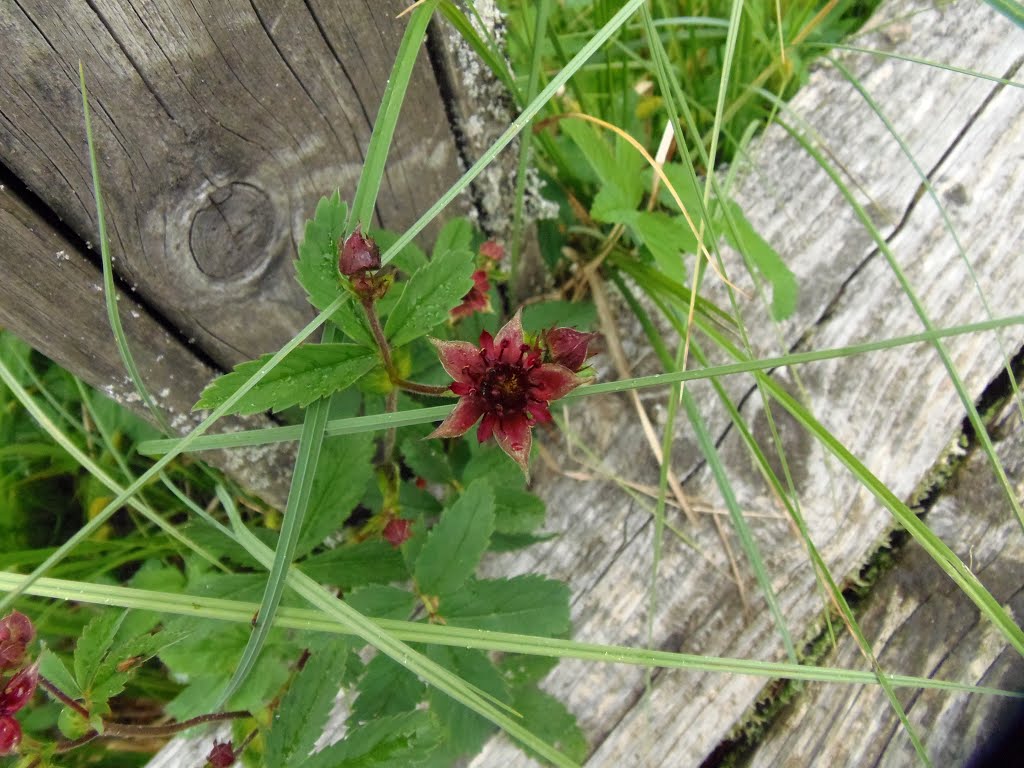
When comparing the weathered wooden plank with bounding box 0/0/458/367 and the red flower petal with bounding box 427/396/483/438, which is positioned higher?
the weathered wooden plank with bounding box 0/0/458/367


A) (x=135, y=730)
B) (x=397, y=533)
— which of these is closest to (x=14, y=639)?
(x=135, y=730)

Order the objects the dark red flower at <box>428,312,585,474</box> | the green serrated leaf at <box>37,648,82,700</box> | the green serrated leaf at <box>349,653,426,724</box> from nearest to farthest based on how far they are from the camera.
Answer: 1. the dark red flower at <box>428,312,585,474</box>
2. the green serrated leaf at <box>37,648,82,700</box>
3. the green serrated leaf at <box>349,653,426,724</box>

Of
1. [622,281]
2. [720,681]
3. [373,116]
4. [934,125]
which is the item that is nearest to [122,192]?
[373,116]

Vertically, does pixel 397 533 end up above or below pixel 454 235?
below

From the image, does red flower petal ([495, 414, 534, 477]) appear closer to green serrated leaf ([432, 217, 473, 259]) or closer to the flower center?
the flower center

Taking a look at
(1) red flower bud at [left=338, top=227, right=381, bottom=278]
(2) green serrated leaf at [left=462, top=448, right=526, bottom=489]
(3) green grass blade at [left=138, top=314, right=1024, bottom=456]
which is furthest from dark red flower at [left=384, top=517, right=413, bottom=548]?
(1) red flower bud at [left=338, top=227, right=381, bottom=278]

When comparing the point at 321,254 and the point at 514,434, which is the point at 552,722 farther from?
the point at 321,254
